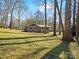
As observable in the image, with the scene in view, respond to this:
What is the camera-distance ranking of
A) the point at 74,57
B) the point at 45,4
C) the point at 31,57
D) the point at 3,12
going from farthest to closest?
the point at 3,12, the point at 45,4, the point at 74,57, the point at 31,57

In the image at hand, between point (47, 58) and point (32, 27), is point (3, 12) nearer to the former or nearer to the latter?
point (32, 27)

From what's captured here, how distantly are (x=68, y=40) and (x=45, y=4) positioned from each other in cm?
Answer: 2360

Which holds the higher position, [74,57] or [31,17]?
[31,17]

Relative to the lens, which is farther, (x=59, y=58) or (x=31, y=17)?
(x=31, y=17)

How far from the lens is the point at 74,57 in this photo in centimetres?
1027

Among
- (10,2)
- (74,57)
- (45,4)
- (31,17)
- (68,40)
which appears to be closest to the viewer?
(74,57)

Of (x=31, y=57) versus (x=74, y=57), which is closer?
(x=31, y=57)

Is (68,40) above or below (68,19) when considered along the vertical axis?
below

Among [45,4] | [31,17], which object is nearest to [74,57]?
[45,4]

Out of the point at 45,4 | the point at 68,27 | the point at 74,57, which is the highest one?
the point at 45,4

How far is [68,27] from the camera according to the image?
66.0ft

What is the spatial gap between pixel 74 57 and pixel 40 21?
8740cm

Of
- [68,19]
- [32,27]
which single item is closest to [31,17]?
[32,27]

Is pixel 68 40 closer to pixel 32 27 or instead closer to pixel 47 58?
pixel 47 58
